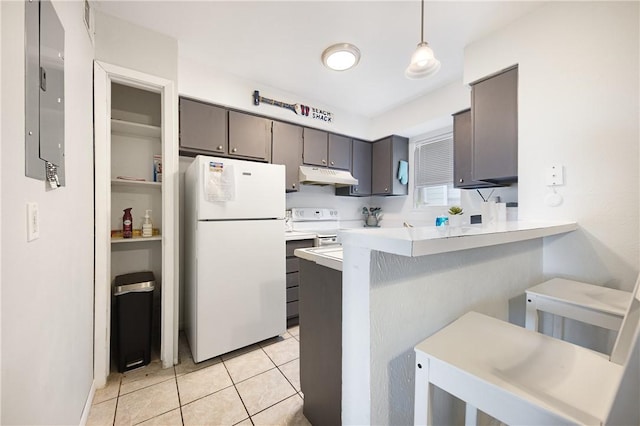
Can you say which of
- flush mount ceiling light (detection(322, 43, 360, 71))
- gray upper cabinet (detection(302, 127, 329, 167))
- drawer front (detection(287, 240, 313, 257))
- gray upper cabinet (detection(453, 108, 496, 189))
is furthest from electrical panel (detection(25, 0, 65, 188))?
gray upper cabinet (detection(453, 108, 496, 189))

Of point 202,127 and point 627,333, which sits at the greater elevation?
point 202,127

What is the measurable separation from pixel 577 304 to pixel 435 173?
241 centimetres

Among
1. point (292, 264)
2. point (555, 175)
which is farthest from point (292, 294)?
point (555, 175)

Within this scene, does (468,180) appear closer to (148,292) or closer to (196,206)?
(196,206)

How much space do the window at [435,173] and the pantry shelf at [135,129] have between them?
312cm

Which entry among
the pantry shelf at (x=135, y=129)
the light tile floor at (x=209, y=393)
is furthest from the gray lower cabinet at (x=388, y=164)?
the pantry shelf at (x=135, y=129)

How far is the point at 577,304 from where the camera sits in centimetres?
110

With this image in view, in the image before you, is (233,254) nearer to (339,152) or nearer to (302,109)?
(302,109)

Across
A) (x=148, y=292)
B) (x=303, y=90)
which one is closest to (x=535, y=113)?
(x=303, y=90)

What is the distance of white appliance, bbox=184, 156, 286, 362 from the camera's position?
6.18ft

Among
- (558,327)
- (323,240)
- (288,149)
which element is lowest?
(558,327)

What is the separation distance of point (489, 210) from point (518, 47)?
4.05 feet

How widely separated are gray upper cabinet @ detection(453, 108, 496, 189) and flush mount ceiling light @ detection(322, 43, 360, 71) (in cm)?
134

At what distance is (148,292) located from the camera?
1.85 m
